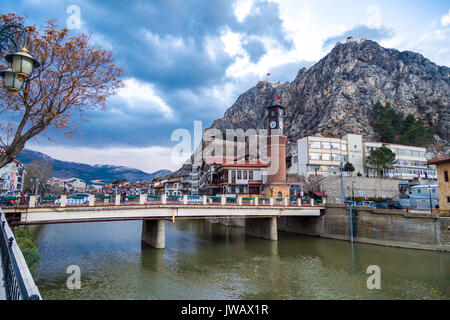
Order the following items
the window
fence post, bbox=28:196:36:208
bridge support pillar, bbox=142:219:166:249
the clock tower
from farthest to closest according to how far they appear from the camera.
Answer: the window < the clock tower < bridge support pillar, bbox=142:219:166:249 < fence post, bbox=28:196:36:208

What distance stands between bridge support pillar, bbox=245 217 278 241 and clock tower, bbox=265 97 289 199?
29.9ft

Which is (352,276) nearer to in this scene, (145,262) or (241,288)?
(241,288)

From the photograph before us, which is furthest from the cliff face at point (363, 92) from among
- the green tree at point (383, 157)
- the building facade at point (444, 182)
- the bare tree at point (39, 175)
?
the bare tree at point (39, 175)

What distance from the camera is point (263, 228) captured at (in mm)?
37844

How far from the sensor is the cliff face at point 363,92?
91750mm

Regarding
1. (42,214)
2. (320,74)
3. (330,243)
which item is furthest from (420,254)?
(320,74)

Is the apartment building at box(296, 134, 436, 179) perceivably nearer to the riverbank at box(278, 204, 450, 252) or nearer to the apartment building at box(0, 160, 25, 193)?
the riverbank at box(278, 204, 450, 252)

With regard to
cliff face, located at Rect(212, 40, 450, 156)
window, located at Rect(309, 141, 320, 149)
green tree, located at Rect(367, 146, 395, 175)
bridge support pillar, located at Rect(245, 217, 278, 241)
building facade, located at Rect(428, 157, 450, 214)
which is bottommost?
bridge support pillar, located at Rect(245, 217, 278, 241)

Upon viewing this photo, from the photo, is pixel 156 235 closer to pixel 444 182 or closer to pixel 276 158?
pixel 276 158

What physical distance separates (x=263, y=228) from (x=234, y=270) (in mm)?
16343

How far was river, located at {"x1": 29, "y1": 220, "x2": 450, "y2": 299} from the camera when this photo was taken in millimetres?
17078

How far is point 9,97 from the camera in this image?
12.9 m

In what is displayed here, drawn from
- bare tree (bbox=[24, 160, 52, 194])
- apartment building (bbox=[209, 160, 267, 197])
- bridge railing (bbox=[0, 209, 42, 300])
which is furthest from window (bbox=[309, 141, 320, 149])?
bare tree (bbox=[24, 160, 52, 194])

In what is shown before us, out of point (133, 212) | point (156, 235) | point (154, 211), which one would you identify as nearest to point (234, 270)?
point (154, 211)
